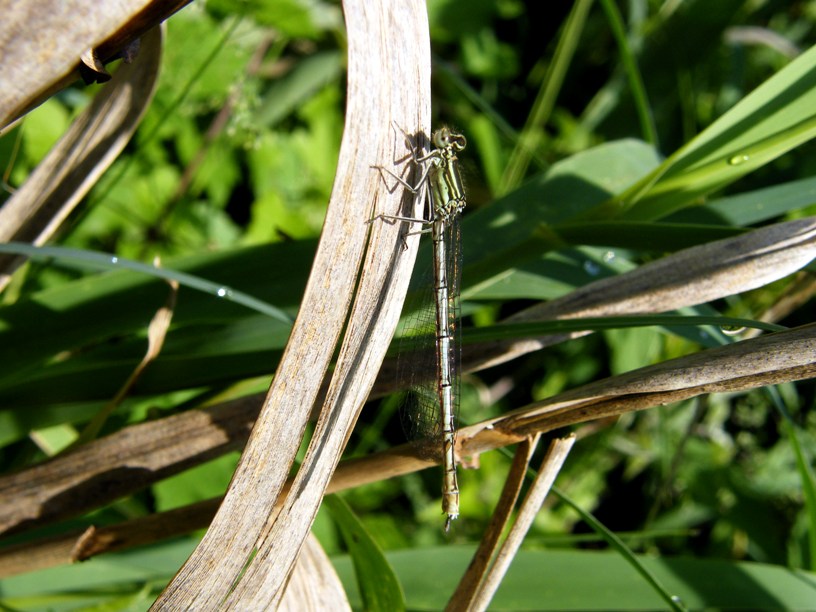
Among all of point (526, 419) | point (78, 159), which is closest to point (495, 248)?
point (526, 419)

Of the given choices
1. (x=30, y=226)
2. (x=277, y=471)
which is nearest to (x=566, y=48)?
(x=30, y=226)

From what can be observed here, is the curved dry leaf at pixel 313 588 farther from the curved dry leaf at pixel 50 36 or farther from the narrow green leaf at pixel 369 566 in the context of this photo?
the curved dry leaf at pixel 50 36

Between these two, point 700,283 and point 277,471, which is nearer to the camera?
point 277,471

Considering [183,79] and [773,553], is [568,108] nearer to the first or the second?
[183,79]

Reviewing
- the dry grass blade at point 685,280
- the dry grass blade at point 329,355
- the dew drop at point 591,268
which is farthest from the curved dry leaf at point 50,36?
the dew drop at point 591,268

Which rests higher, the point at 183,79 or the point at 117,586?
the point at 183,79

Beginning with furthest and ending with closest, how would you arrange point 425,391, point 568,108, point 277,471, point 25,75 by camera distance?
point 568,108 < point 425,391 < point 277,471 < point 25,75
